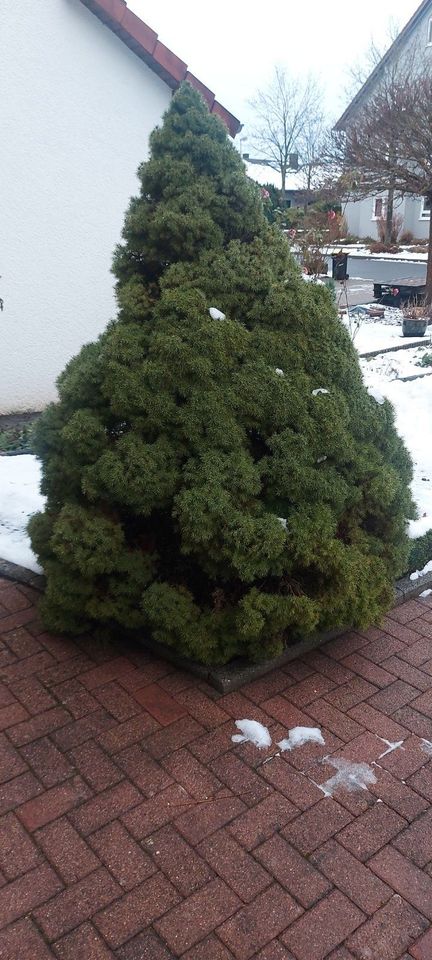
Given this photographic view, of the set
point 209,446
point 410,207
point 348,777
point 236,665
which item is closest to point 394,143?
point 209,446

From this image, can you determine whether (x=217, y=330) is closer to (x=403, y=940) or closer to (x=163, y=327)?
(x=163, y=327)

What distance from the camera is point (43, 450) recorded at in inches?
137

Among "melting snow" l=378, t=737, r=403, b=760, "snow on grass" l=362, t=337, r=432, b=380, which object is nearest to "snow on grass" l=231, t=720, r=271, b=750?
"melting snow" l=378, t=737, r=403, b=760

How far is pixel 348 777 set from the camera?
273cm

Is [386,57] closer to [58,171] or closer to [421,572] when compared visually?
[58,171]

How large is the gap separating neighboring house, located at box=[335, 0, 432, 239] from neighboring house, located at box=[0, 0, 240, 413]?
10.2 metres

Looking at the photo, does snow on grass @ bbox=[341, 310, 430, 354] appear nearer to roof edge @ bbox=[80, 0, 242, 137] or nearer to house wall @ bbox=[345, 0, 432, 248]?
roof edge @ bbox=[80, 0, 242, 137]

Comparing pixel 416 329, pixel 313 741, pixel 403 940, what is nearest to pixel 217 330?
pixel 313 741

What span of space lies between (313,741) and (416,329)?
10.0m

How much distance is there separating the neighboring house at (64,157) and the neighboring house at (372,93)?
10.2 metres

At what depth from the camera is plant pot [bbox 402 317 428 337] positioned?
11.7 meters

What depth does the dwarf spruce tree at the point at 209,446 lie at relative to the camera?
3.07 meters

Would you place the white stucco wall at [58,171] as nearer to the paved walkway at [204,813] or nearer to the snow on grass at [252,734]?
the paved walkway at [204,813]

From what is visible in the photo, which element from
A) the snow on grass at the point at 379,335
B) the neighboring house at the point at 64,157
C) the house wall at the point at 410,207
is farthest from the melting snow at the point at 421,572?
the house wall at the point at 410,207
